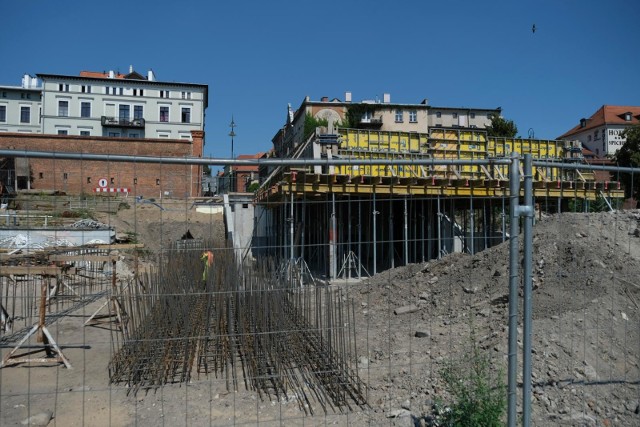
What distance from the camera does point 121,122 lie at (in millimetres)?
53000

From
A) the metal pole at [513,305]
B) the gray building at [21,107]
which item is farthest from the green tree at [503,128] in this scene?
the gray building at [21,107]

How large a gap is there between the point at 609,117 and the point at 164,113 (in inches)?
2060

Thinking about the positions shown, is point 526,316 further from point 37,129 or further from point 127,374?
point 37,129

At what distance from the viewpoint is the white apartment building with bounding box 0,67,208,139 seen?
52.6 m

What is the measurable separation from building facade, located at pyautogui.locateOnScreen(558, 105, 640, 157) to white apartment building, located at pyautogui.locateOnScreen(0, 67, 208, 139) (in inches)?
1841

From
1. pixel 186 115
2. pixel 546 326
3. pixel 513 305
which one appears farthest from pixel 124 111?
pixel 513 305

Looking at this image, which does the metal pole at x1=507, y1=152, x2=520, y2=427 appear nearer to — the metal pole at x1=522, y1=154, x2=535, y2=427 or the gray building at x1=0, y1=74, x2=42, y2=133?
the metal pole at x1=522, y1=154, x2=535, y2=427

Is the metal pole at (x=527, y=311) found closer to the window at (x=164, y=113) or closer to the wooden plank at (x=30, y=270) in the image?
the wooden plank at (x=30, y=270)

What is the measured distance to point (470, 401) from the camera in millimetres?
3391

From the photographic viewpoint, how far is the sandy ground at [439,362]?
4.08 m

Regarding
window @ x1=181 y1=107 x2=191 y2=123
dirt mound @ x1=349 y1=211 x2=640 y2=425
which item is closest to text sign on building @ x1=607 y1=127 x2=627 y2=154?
window @ x1=181 y1=107 x2=191 y2=123

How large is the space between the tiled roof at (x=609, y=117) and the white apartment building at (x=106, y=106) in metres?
47.2

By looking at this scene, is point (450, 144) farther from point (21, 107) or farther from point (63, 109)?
point (21, 107)

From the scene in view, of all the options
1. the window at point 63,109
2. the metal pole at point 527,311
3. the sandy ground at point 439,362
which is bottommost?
Result: the sandy ground at point 439,362
